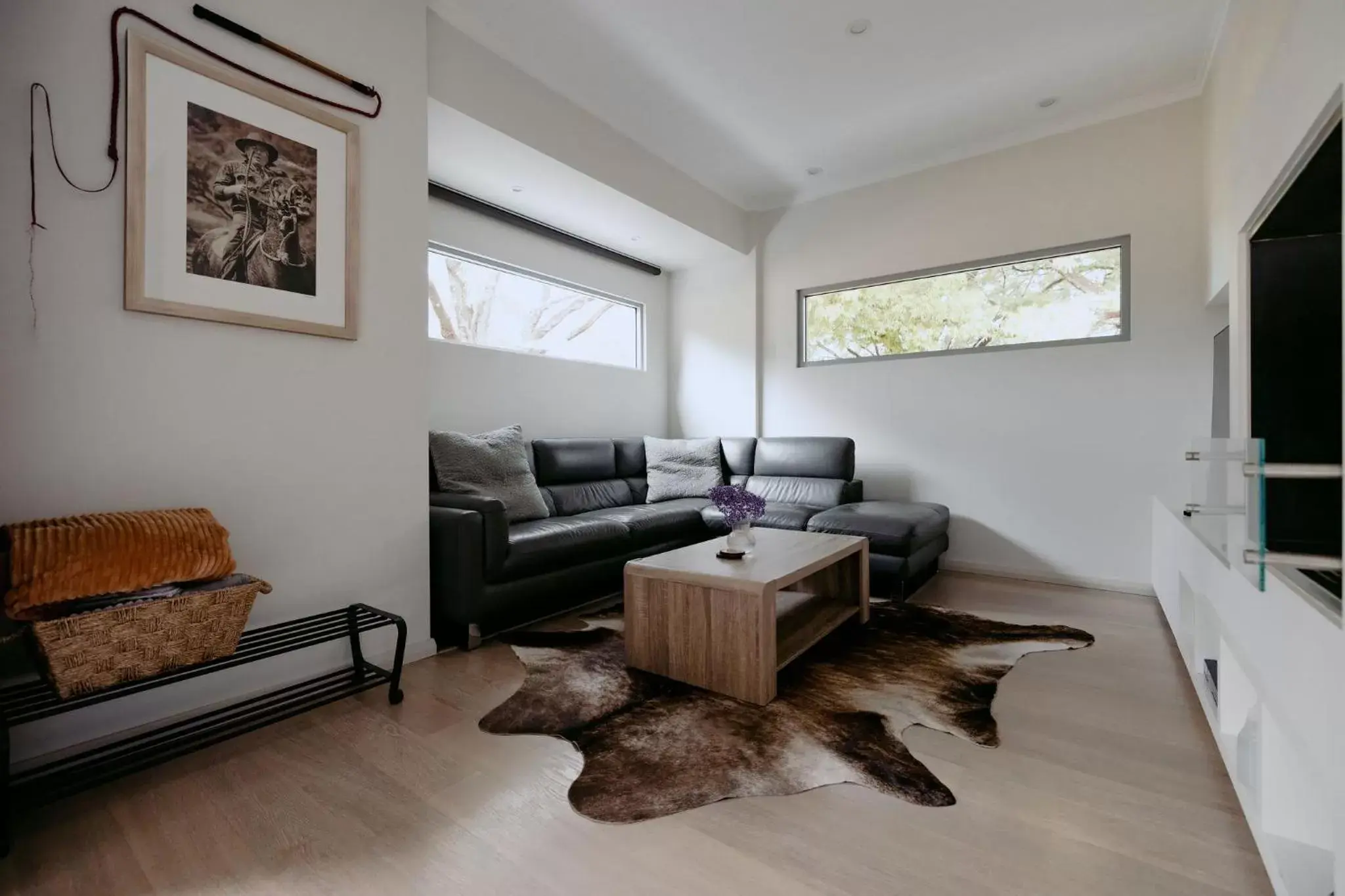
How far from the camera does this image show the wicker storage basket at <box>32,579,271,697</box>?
151 cm

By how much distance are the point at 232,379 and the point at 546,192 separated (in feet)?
7.58

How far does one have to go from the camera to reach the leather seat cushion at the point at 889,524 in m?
3.32

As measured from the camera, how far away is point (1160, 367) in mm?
3551

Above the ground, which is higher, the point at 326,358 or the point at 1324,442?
the point at 326,358

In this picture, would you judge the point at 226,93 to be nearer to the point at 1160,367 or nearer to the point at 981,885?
the point at 981,885

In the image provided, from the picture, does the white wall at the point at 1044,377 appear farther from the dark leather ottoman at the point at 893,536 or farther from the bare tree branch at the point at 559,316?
the bare tree branch at the point at 559,316

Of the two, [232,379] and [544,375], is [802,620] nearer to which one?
[232,379]

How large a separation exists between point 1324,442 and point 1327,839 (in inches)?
37.0

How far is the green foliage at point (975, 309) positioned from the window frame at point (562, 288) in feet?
4.63

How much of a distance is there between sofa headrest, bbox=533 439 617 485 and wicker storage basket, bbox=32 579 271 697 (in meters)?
2.19

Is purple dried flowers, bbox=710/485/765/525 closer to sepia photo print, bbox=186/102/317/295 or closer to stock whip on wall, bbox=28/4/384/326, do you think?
sepia photo print, bbox=186/102/317/295

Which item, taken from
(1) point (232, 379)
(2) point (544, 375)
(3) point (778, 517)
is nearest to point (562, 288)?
(2) point (544, 375)

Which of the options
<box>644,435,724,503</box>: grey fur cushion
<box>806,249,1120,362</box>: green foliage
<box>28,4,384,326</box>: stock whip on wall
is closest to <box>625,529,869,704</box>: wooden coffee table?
<box>644,435,724,503</box>: grey fur cushion

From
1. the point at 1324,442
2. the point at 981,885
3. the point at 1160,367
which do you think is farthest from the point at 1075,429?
the point at 981,885
